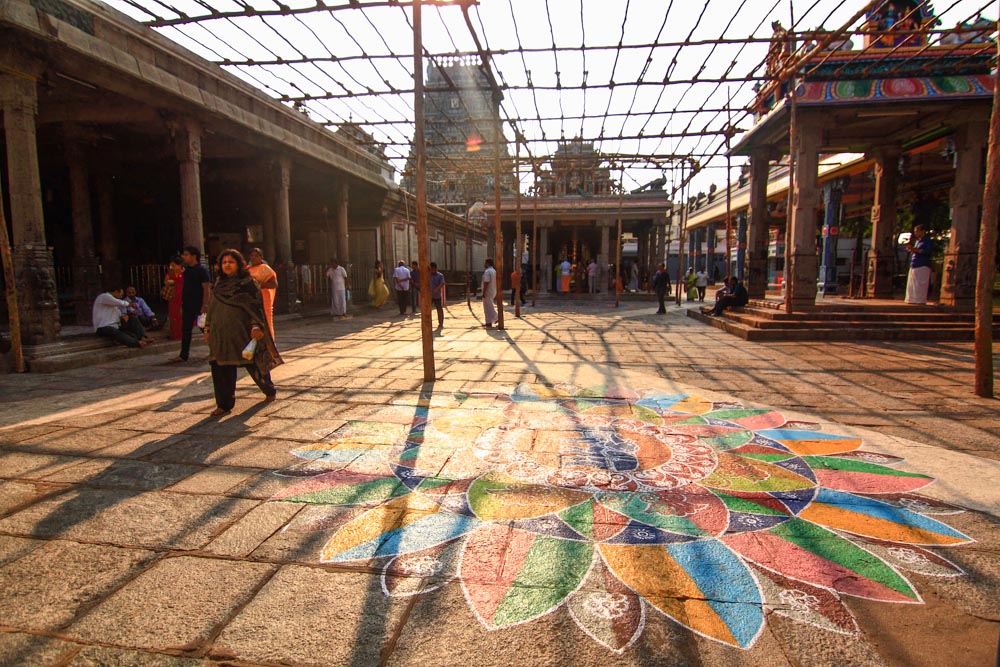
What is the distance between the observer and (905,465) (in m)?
3.26

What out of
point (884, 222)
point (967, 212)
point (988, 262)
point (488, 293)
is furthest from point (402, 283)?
point (967, 212)

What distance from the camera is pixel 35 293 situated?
6.66 m

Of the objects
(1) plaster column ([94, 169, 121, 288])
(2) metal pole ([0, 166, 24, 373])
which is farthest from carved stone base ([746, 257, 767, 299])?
(1) plaster column ([94, 169, 121, 288])

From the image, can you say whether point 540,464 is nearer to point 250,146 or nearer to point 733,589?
point 733,589

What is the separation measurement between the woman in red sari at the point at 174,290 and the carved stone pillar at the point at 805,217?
34.5 ft

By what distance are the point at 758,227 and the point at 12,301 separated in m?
13.8

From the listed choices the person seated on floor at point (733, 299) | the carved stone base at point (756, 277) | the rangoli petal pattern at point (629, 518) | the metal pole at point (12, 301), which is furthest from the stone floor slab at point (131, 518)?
the carved stone base at point (756, 277)

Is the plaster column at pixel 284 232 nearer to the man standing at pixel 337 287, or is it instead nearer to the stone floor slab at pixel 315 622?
the man standing at pixel 337 287

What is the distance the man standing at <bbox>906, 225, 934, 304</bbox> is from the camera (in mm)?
10289

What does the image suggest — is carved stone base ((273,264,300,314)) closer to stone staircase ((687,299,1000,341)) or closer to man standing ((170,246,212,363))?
man standing ((170,246,212,363))

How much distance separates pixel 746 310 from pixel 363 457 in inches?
409

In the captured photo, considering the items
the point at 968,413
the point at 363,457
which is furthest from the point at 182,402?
the point at 968,413

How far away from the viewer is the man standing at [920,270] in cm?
1029

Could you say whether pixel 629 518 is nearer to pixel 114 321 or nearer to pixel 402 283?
pixel 114 321
